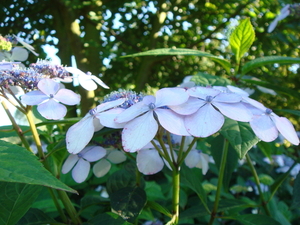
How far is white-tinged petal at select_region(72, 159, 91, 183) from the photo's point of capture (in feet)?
2.05

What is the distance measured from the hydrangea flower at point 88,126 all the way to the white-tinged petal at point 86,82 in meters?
0.11

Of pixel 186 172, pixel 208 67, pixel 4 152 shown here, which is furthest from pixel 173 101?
pixel 208 67

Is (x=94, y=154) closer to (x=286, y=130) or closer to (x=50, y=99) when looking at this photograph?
(x=50, y=99)

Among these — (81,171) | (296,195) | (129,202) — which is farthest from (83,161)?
(296,195)

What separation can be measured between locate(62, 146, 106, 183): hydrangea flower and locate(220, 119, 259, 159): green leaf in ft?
0.84

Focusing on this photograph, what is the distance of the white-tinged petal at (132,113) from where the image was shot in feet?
1.50

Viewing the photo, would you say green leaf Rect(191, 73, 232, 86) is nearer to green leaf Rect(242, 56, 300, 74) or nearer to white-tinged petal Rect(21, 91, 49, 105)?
green leaf Rect(242, 56, 300, 74)

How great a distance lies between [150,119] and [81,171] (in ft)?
0.82

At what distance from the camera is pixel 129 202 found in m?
0.60

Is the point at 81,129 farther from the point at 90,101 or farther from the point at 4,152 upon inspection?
the point at 90,101

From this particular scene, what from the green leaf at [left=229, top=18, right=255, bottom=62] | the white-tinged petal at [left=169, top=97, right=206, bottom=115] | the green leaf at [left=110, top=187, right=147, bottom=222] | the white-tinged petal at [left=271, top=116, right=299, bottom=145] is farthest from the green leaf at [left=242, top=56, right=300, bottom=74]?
the green leaf at [left=110, top=187, right=147, bottom=222]

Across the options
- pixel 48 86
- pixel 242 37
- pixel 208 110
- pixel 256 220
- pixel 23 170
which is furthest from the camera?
pixel 242 37

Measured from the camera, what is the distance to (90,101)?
3.19m

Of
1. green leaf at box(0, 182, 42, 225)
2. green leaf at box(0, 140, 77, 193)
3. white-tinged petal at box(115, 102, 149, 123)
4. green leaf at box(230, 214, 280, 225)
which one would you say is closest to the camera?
green leaf at box(0, 140, 77, 193)
